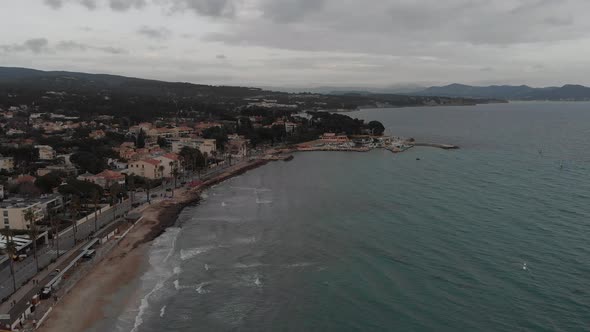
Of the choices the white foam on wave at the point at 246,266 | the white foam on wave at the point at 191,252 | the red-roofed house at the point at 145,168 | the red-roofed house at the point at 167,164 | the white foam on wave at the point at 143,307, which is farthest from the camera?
the red-roofed house at the point at 167,164

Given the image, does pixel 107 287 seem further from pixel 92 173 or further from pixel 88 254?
pixel 92 173

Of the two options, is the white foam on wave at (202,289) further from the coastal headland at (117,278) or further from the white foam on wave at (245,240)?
the white foam on wave at (245,240)

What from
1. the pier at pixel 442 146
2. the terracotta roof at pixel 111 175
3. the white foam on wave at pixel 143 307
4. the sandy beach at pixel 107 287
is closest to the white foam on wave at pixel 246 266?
the white foam on wave at pixel 143 307

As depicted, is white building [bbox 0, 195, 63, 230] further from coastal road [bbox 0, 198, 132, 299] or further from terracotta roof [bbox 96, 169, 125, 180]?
terracotta roof [bbox 96, 169, 125, 180]

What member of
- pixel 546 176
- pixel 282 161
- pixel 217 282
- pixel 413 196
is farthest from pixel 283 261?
pixel 282 161

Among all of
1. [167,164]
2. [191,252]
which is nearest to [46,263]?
[191,252]
